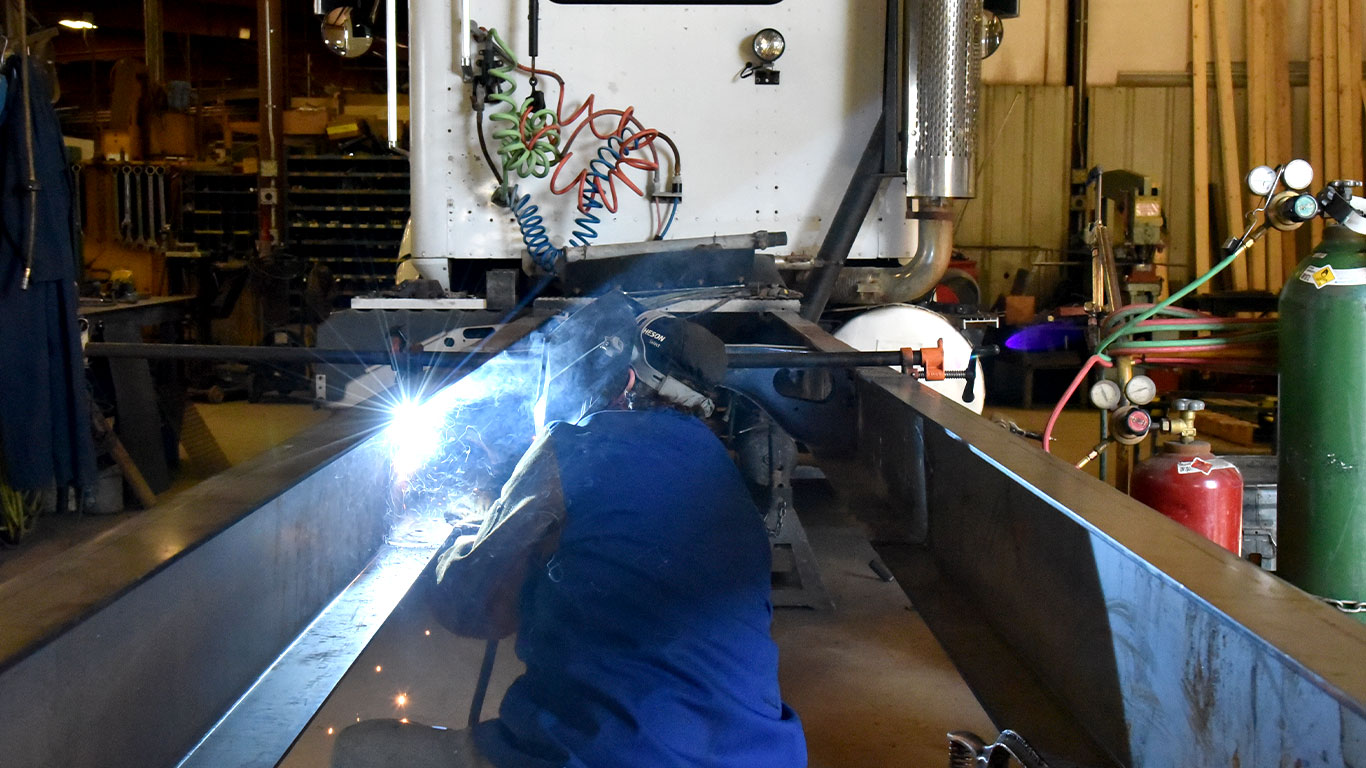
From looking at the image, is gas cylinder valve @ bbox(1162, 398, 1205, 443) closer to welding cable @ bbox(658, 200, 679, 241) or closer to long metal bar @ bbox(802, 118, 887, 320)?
long metal bar @ bbox(802, 118, 887, 320)

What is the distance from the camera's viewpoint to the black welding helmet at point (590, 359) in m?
1.68

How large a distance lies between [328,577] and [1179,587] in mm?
1405

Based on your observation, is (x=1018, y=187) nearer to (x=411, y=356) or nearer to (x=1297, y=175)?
(x=1297, y=175)

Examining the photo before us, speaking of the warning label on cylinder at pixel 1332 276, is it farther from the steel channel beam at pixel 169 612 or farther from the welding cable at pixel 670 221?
the steel channel beam at pixel 169 612

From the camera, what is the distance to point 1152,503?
3.03 metres

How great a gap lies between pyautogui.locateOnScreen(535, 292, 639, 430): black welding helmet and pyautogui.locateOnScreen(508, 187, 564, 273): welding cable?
1619mm

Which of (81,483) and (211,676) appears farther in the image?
(81,483)

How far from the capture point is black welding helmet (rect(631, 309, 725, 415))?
5.76 ft

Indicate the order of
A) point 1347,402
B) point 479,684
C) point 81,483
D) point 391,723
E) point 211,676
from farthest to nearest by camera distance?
point 81,483 < point 1347,402 < point 479,684 < point 391,723 < point 211,676

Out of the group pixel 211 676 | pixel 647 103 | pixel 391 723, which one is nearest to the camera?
pixel 211 676

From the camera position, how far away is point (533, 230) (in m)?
3.42

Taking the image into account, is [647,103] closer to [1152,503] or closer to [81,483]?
[1152,503]

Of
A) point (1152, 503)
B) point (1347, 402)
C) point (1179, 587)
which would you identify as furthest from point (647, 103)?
point (1179, 587)

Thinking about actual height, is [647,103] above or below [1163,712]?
above
